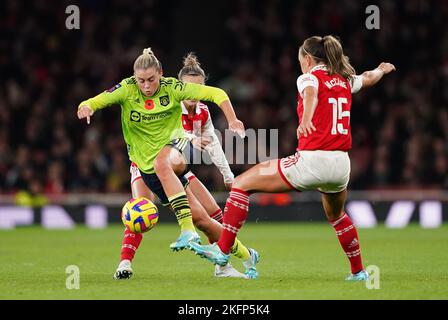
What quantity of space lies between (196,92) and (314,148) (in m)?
1.25

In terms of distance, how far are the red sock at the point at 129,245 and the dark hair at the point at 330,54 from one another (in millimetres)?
2225

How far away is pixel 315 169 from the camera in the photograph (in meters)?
7.62

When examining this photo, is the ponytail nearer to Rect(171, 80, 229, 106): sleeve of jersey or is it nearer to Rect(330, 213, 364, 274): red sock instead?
Rect(171, 80, 229, 106): sleeve of jersey

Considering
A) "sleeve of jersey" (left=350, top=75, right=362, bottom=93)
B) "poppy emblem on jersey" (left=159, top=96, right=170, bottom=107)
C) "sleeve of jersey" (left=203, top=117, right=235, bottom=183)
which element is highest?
"sleeve of jersey" (left=350, top=75, right=362, bottom=93)

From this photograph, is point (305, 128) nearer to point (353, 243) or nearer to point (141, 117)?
point (353, 243)

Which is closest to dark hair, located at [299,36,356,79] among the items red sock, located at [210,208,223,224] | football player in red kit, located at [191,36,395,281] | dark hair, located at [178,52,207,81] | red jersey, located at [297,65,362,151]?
football player in red kit, located at [191,36,395,281]

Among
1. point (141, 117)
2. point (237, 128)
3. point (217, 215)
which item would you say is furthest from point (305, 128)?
point (217, 215)

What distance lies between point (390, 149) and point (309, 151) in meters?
10.9

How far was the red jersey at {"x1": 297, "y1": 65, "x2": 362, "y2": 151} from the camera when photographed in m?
7.68

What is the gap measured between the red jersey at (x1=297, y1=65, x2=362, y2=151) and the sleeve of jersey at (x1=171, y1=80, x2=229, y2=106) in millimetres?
785

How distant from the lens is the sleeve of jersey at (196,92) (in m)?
8.26

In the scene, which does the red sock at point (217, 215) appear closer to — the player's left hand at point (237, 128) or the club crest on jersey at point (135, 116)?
the club crest on jersey at point (135, 116)
